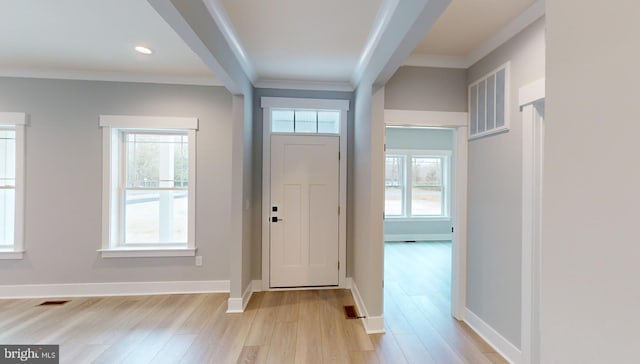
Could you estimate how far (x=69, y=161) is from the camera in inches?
125

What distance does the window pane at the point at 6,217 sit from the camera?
3160mm

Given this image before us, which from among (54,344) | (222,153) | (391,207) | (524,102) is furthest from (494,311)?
(391,207)

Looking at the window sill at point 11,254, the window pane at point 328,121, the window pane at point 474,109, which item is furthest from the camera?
the window pane at point 328,121

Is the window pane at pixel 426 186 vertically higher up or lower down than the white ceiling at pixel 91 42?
lower down

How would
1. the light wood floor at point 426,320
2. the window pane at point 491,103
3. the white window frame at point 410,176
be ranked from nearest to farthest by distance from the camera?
the light wood floor at point 426,320 < the window pane at point 491,103 < the white window frame at point 410,176

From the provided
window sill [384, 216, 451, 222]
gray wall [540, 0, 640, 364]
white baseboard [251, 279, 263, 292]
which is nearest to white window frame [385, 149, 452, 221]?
window sill [384, 216, 451, 222]

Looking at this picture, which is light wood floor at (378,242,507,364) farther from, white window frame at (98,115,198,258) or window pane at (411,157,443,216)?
white window frame at (98,115,198,258)

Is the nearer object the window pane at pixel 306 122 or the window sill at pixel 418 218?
the window pane at pixel 306 122

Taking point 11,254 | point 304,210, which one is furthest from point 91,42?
point 304,210

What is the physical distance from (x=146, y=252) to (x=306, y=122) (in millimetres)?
2569

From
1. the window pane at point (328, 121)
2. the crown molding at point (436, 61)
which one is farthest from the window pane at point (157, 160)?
the crown molding at point (436, 61)

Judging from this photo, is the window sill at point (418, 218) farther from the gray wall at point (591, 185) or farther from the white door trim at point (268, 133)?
the gray wall at point (591, 185)

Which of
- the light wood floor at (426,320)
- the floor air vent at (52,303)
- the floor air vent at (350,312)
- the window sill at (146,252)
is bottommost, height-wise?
the light wood floor at (426,320)

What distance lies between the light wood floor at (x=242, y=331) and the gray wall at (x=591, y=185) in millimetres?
1840
